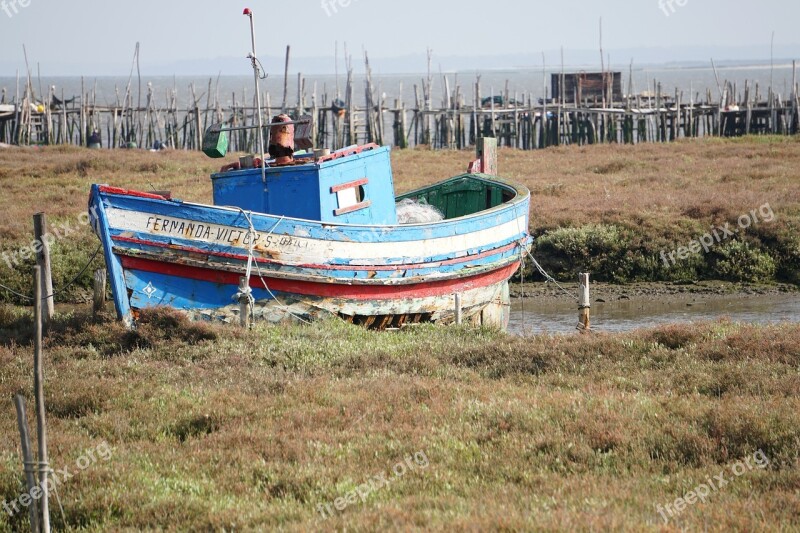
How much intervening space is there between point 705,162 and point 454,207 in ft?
49.6

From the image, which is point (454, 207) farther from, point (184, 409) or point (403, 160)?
point (403, 160)

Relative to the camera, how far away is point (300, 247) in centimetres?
1309

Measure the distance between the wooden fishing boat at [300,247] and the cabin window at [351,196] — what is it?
0.02 m

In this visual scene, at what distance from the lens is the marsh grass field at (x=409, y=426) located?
6711mm

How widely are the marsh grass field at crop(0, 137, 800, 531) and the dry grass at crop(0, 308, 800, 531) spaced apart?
2 cm

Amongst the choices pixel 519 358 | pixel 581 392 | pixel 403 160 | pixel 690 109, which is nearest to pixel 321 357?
pixel 519 358

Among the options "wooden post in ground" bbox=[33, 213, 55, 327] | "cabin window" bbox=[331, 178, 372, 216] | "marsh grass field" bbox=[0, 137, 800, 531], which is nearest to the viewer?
"marsh grass field" bbox=[0, 137, 800, 531]

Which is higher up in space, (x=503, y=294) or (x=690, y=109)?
(x=690, y=109)

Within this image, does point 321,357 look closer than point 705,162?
Yes

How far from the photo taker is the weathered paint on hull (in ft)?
40.3

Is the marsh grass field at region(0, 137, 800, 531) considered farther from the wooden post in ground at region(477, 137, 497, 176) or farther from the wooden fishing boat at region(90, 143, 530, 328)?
the wooden post in ground at region(477, 137, 497, 176)

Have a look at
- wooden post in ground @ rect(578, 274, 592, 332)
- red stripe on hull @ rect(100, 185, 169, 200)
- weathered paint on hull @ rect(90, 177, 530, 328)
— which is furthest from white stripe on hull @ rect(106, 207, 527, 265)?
wooden post in ground @ rect(578, 274, 592, 332)

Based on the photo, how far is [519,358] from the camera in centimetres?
1088

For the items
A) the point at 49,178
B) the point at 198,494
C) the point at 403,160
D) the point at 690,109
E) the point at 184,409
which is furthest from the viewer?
the point at 690,109
